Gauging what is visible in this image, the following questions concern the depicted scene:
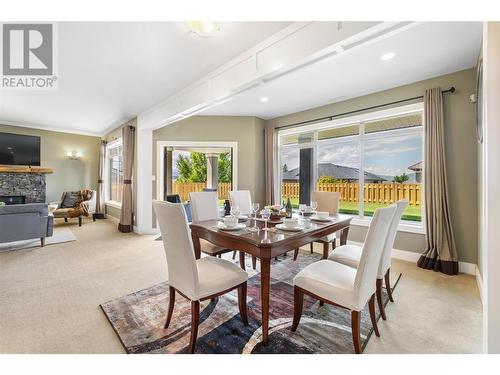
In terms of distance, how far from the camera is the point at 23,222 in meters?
3.53

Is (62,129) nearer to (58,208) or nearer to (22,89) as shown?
(58,208)

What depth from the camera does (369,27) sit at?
1.60 metres

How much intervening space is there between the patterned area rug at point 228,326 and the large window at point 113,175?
16.5 ft

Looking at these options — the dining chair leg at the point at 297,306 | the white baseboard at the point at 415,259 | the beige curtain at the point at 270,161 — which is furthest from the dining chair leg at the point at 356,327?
the beige curtain at the point at 270,161

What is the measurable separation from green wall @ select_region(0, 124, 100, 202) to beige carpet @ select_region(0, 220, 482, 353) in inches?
142

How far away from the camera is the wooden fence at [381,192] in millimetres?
3441

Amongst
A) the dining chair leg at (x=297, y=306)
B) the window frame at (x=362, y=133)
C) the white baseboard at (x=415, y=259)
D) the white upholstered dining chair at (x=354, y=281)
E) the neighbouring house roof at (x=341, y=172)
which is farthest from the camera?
the neighbouring house roof at (x=341, y=172)

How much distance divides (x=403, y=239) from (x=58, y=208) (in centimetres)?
756

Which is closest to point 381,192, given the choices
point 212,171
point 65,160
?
point 212,171

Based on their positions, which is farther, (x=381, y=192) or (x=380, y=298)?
(x=381, y=192)

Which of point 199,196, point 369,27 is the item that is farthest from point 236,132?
point 369,27

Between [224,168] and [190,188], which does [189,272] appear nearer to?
[190,188]

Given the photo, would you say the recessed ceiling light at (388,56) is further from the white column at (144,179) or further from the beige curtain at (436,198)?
the white column at (144,179)

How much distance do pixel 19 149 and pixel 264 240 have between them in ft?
23.9
